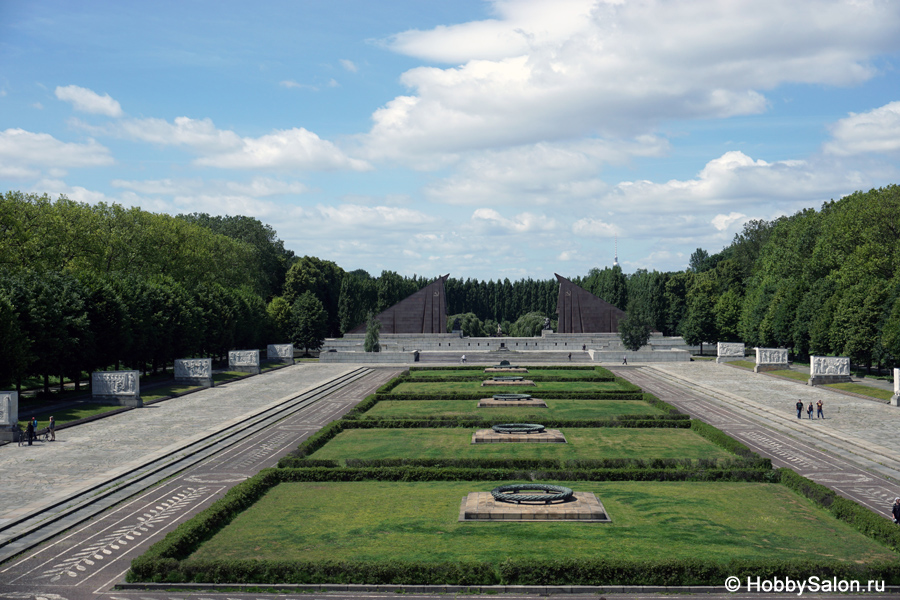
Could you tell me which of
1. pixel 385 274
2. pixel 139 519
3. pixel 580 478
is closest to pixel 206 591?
pixel 139 519

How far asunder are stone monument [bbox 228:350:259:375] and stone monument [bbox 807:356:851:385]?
4500 centimetres

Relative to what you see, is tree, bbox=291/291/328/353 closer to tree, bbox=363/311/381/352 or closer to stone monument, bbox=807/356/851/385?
tree, bbox=363/311/381/352

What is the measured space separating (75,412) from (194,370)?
49.4 ft

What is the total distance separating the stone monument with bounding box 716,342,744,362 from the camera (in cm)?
7162

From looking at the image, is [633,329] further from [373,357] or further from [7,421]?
[7,421]

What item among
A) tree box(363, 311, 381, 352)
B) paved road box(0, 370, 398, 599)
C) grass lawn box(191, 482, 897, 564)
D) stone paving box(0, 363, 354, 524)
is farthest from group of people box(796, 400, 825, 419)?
tree box(363, 311, 381, 352)

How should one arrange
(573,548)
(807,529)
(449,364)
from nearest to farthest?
1. (573,548)
2. (807,529)
3. (449,364)

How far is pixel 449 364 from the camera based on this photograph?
70812 mm

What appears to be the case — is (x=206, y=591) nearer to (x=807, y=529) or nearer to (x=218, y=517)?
(x=218, y=517)

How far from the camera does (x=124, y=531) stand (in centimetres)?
1905

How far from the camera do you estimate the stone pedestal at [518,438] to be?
1174 inches

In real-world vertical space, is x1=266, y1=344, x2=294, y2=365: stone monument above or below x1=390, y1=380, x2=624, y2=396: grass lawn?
above

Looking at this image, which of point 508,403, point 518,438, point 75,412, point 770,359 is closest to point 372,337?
point 508,403

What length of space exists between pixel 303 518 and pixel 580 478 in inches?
360
